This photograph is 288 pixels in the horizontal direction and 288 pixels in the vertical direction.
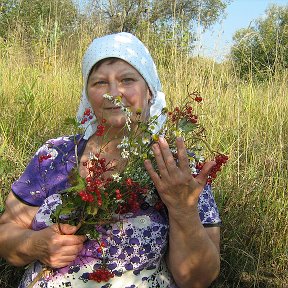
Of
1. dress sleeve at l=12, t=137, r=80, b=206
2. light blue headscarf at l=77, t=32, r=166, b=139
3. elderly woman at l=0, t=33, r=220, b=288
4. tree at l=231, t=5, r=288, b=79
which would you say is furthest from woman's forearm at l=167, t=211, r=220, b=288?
tree at l=231, t=5, r=288, b=79

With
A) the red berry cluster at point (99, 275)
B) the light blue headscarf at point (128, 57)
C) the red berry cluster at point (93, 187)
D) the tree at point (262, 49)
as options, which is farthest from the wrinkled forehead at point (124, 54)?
the tree at point (262, 49)

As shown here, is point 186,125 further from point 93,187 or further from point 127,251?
point 127,251

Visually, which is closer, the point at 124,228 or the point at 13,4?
the point at 124,228

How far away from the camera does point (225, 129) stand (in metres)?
2.79

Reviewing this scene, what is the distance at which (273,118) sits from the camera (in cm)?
287

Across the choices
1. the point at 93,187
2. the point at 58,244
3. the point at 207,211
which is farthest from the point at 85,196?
the point at 207,211

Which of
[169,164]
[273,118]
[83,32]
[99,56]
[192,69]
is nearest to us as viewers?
[169,164]

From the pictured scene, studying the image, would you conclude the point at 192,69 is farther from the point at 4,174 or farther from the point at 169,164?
the point at 169,164

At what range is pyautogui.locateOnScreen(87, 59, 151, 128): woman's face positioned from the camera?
1518mm

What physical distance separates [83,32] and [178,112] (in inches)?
122

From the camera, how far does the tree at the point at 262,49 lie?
2879 millimetres

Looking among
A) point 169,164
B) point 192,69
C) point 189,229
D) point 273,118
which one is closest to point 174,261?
→ point 189,229

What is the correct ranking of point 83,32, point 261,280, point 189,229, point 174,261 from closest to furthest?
point 189,229 → point 174,261 → point 261,280 → point 83,32

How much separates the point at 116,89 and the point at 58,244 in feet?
1.82
